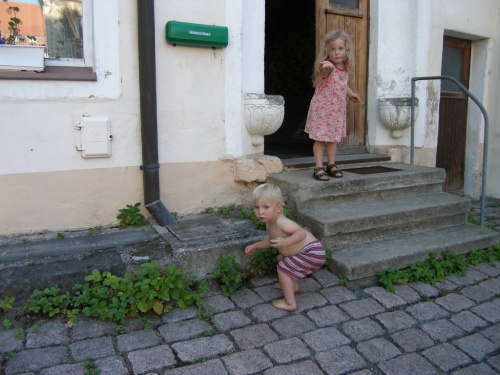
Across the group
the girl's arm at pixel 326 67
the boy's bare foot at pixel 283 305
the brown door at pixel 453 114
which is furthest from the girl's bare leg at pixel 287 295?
the brown door at pixel 453 114

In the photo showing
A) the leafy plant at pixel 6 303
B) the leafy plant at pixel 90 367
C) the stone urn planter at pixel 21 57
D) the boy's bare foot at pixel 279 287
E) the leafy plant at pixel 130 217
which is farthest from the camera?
the leafy plant at pixel 130 217

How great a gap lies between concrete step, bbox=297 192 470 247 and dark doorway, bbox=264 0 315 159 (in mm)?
3254

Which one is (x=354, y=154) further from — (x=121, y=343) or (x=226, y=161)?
(x=121, y=343)

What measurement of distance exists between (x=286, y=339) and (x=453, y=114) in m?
5.29

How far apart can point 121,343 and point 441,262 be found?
2564 millimetres

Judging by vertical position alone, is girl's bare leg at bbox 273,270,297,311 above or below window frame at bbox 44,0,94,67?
below

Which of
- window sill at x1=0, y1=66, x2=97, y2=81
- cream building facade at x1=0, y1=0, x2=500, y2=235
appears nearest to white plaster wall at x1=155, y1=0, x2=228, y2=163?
cream building facade at x1=0, y1=0, x2=500, y2=235

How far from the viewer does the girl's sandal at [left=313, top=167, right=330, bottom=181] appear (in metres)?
4.10

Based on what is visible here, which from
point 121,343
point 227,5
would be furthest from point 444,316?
point 227,5

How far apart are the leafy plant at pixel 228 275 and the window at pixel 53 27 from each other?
6.39 feet

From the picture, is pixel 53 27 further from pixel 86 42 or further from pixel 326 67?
pixel 326 67

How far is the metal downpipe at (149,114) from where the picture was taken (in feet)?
11.7

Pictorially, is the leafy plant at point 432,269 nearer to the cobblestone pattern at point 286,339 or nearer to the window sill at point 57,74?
the cobblestone pattern at point 286,339

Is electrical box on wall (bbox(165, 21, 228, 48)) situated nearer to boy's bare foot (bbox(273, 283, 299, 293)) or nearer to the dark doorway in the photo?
boy's bare foot (bbox(273, 283, 299, 293))
